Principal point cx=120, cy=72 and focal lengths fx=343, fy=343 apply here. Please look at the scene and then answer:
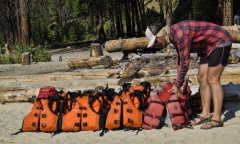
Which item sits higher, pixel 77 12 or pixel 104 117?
pixel 77 12

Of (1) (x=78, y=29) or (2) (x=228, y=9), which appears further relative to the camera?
(1) (x=78, y=29)

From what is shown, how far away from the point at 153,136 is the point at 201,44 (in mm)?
1490

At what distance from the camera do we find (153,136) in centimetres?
499

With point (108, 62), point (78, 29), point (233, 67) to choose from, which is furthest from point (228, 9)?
point (78, 29)

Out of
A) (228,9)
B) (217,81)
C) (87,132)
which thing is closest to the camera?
(217,81)

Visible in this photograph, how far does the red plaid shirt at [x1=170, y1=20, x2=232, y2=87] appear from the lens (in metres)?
4.58

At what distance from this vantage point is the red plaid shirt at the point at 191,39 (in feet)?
15.0

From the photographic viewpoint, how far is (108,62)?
10.6 metres

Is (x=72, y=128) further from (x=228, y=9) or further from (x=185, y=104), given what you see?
(x=228, y=9)

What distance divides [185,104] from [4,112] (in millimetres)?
3686

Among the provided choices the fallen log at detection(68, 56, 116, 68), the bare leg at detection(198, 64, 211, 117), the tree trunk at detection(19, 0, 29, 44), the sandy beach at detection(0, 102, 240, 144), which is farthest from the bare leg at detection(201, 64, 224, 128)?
the tree trunk at detection(19, 0, 29, 44)

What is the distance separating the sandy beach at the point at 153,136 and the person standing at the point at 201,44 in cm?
23

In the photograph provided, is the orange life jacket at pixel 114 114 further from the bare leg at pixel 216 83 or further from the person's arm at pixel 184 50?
the bare leg at pixel 216 83

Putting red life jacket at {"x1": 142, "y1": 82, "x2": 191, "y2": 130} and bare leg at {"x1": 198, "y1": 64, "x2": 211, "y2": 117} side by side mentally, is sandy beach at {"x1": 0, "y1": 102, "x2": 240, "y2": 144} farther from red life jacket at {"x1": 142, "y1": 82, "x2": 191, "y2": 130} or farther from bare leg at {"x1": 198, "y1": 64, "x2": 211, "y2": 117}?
bare leg at {"x1": 198, "y1": 64, "x2": 211, "y2": 117}
